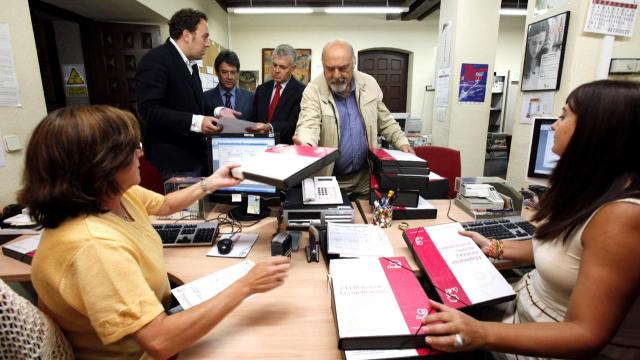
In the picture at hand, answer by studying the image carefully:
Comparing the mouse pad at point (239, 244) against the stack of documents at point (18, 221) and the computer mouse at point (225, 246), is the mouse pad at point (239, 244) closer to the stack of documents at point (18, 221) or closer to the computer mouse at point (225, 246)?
the computer mouse at point (225, 246)

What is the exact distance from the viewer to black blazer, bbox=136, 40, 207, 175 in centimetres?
215

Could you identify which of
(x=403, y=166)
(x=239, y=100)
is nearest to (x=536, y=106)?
(x=403, y=166)

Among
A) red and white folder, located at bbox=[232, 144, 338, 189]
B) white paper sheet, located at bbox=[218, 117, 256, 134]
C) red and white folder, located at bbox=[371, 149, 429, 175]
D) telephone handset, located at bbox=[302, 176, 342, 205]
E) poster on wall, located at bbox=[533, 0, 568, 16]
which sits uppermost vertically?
poster on wall, located at bbox=[533, 0, 568, 16]

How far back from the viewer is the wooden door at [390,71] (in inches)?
282

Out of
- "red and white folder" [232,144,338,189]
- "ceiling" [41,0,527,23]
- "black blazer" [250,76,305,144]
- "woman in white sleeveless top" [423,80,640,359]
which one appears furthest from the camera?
"ceiling" [41,0,527,23]

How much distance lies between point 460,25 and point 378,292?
128 inches

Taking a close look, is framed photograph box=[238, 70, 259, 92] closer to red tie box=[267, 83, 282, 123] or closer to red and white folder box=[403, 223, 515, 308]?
red tie box=[267, 83, 282, 123]

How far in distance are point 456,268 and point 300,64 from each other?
20.6ft

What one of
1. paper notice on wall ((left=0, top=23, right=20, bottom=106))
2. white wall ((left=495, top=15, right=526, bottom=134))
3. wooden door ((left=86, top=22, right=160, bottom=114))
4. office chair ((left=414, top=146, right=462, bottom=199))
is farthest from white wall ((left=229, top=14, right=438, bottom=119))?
paper notice on wall ((left=0, top=23, right=20, bottom=106))

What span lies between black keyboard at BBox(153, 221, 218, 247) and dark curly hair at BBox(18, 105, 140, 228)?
0.66 metres

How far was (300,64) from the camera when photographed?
682 centimetres

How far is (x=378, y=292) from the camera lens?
1.02 metres

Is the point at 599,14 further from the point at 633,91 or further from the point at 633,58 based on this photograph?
the point at 633,91

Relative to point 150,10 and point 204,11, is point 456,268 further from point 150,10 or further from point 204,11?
point 204,11
